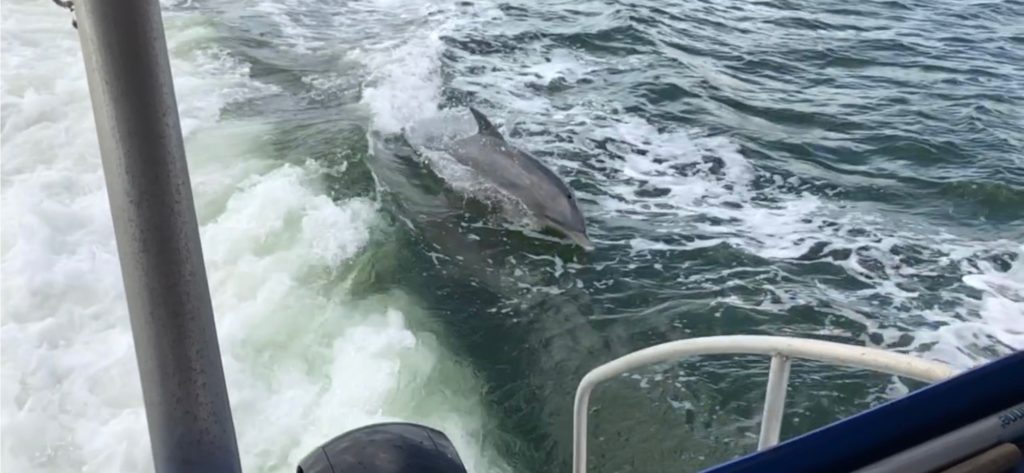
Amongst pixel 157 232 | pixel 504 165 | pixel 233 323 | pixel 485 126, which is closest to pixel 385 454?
pixel 157 232

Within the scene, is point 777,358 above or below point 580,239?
above

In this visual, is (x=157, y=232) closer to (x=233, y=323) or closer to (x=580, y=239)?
(x=233, y=323)

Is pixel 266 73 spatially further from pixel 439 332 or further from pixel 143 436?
pixel 143 436

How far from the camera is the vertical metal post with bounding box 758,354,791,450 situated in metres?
2.46

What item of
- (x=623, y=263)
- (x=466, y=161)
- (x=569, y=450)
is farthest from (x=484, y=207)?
(x=569, y=450)

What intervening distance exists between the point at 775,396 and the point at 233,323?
445cm

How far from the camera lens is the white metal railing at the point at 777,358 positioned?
223 centimetres

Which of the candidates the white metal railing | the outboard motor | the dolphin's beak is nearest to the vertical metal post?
the white metal railing

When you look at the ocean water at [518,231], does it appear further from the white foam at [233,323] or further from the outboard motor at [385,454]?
the outboard motor at [385,454]

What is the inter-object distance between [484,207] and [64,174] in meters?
3.55

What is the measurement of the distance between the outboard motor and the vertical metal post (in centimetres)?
Answer: 95

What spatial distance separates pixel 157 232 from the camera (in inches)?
59.8

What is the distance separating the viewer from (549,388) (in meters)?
6.00

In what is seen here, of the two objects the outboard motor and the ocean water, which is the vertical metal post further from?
the ocean water
